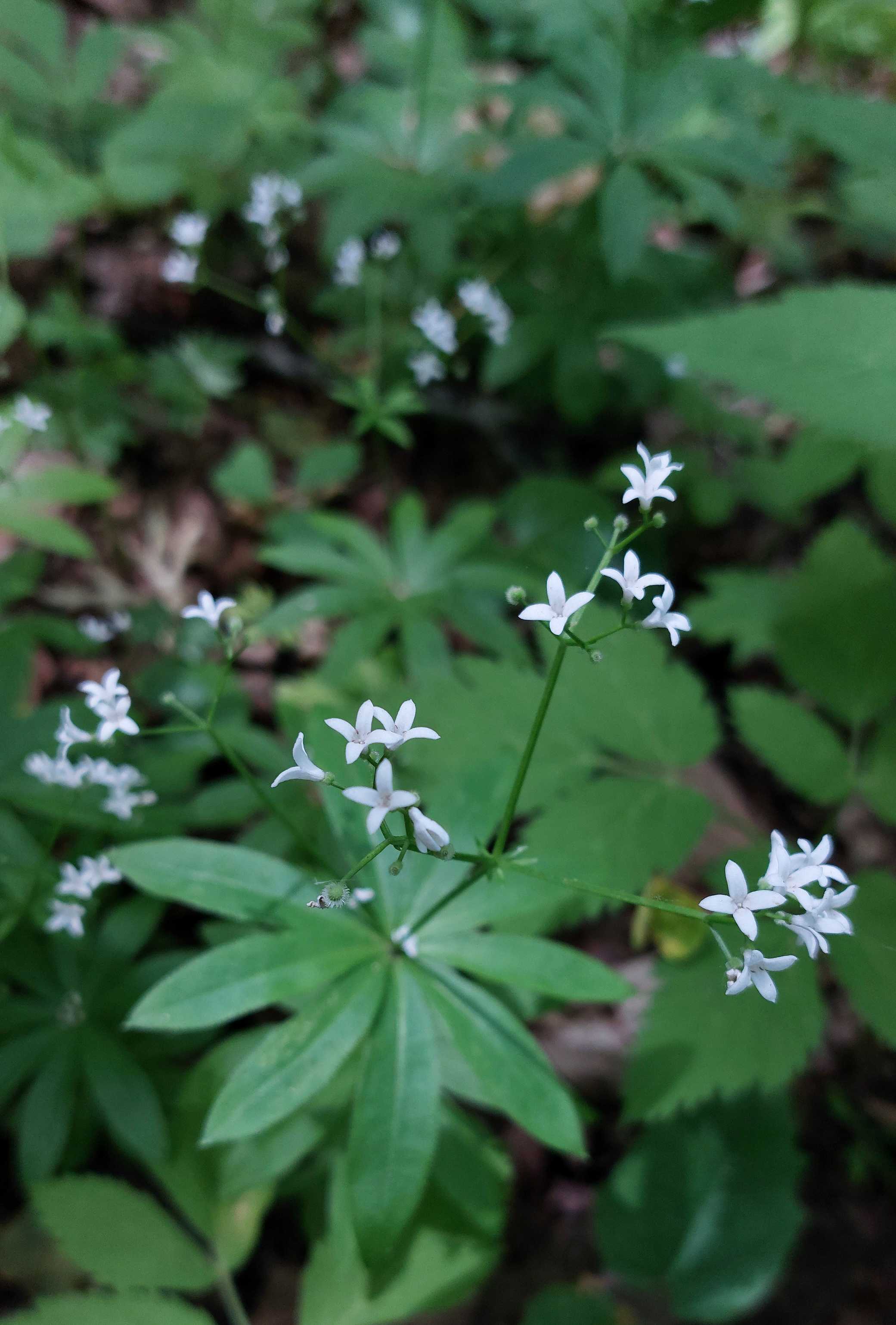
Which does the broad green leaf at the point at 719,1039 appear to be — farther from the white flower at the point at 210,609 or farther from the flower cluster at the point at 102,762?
the white flower at the point at 210,609

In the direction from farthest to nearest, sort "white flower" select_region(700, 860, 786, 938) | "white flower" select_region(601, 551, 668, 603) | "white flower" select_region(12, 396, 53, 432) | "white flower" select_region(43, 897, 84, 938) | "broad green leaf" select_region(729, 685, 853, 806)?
"broad green leaf" select_region(729, 685, 853, 806) < "white flower" select_region(12, 396, 53, 432) < "white flower" select_region(43, 897, 84, 938) < "white flower" select_region(601, 551, 668, 603) < "white flower" select_region(700, 860, 786, 938)

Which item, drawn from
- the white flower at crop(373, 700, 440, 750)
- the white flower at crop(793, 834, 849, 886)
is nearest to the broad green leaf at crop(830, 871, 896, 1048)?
the white flower at crop(793, 834, 849, 886)

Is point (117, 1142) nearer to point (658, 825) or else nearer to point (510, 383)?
point (658, 825)

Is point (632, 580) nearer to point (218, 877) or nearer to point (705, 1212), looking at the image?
point (218, 877)

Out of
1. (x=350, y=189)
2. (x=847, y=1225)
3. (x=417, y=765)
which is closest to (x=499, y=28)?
(x=350, y=189)

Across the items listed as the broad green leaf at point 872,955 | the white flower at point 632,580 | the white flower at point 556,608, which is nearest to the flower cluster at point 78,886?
the white flower at point 556,608

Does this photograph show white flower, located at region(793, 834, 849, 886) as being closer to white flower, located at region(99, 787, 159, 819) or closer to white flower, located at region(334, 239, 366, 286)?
white flower, located at region(99, 787, 159, 819)

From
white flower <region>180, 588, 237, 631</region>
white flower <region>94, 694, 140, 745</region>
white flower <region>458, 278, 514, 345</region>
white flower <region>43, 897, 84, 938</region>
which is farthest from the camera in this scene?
white flower <region>458, 278, 514, 345</region>
